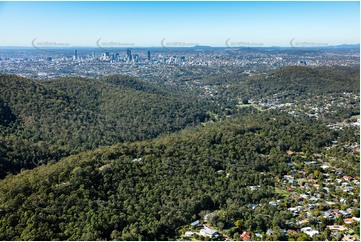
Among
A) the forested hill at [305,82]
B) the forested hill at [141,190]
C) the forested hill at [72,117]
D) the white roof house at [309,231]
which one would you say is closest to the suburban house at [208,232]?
the forested hill at [141,190]

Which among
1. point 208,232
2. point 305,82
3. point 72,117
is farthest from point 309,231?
point 305,82

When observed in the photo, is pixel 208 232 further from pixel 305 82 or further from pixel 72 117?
pixel 305 82

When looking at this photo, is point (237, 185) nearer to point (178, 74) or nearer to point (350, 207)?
point (350, 207)

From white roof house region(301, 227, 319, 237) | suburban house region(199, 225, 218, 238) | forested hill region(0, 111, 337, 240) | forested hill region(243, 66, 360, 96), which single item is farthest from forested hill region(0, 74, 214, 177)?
forested hill region(243, 66, 360, 96)

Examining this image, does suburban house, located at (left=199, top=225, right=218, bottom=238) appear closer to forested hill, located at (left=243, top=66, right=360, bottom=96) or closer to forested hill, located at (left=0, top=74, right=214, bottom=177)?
forested hill, located at (left=0, top=74, right=214, bottom=177)

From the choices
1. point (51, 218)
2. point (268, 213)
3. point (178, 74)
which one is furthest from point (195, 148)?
point (178, 74)

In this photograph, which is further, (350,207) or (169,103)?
(169,103)

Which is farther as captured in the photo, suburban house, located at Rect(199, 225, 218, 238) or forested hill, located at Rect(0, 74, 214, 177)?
forested hill, located at Rect(0, 74, 214, 177)
